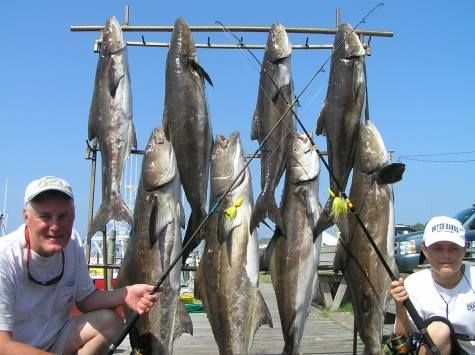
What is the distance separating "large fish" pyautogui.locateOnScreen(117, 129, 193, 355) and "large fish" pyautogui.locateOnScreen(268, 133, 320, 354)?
76 cm

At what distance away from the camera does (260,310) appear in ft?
14.3

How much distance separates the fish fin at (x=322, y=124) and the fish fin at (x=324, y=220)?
664mm

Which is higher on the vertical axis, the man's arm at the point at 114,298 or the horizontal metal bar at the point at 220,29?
the horizontal metal bar at the point at 220,29

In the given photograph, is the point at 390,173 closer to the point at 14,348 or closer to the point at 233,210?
the point at 233,210

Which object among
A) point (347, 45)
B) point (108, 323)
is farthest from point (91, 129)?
point (347, 45)

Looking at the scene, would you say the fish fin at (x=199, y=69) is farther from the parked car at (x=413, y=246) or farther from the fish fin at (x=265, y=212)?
the parked car at (x=413, y=246)

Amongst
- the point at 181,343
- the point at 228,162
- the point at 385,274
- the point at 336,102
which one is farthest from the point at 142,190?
the point at 181,343

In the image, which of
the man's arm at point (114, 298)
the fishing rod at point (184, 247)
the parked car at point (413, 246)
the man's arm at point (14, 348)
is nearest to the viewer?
the man's arm at point (14, 348)

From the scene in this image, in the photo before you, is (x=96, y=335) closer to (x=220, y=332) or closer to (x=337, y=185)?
(x=220, y=332)

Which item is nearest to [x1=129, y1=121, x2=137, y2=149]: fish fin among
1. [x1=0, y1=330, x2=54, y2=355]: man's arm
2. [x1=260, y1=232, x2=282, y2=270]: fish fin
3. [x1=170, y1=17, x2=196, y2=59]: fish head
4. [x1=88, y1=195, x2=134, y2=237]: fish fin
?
[x1=88, y1=195, x2=134, y2=237]: fish fin

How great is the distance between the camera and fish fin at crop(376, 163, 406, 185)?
14.7ft

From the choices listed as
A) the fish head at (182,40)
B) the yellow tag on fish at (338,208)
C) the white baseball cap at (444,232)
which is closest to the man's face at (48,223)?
the fish head at (182,40)

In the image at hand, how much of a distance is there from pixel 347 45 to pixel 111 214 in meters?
2.29

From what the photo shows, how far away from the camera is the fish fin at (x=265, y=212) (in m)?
4.43
